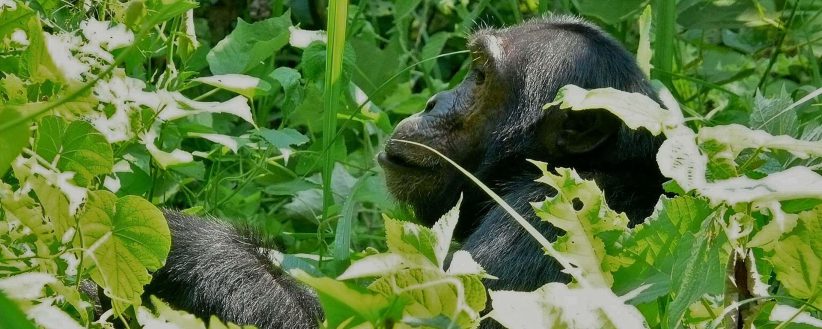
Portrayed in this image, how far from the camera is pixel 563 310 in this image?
6.77 feet

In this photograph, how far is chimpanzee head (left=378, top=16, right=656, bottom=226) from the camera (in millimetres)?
4246

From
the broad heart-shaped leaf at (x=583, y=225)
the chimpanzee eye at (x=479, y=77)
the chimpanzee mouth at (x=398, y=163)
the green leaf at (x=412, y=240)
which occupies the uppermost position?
the green leaf at (x=412, y=240)

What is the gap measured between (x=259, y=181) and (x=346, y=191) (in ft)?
1.56

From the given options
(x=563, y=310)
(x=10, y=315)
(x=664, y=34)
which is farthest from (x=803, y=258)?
(x=664, y=34)

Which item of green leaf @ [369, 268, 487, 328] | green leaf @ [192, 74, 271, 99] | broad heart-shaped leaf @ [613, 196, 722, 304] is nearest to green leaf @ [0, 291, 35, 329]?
green leaf @ [369, 268, 487, 328]

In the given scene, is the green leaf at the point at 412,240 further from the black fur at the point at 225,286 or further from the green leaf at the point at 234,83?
the black fur at the point at 225,286

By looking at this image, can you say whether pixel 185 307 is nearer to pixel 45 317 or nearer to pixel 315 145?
pixel 315 145

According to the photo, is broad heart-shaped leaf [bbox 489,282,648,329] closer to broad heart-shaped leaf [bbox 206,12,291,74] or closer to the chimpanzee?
Answer: the chimpanzee

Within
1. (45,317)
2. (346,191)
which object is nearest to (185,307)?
(346,191)

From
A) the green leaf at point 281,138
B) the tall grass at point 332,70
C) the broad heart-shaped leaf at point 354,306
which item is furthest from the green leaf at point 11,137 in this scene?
the green leaf at point 281,138

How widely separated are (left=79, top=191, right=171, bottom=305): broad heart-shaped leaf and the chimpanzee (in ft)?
4.45

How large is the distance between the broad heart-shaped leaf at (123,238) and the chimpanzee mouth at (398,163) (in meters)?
2.01

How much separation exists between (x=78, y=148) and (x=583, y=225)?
1.20 m

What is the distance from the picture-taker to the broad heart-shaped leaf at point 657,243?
244 cm
